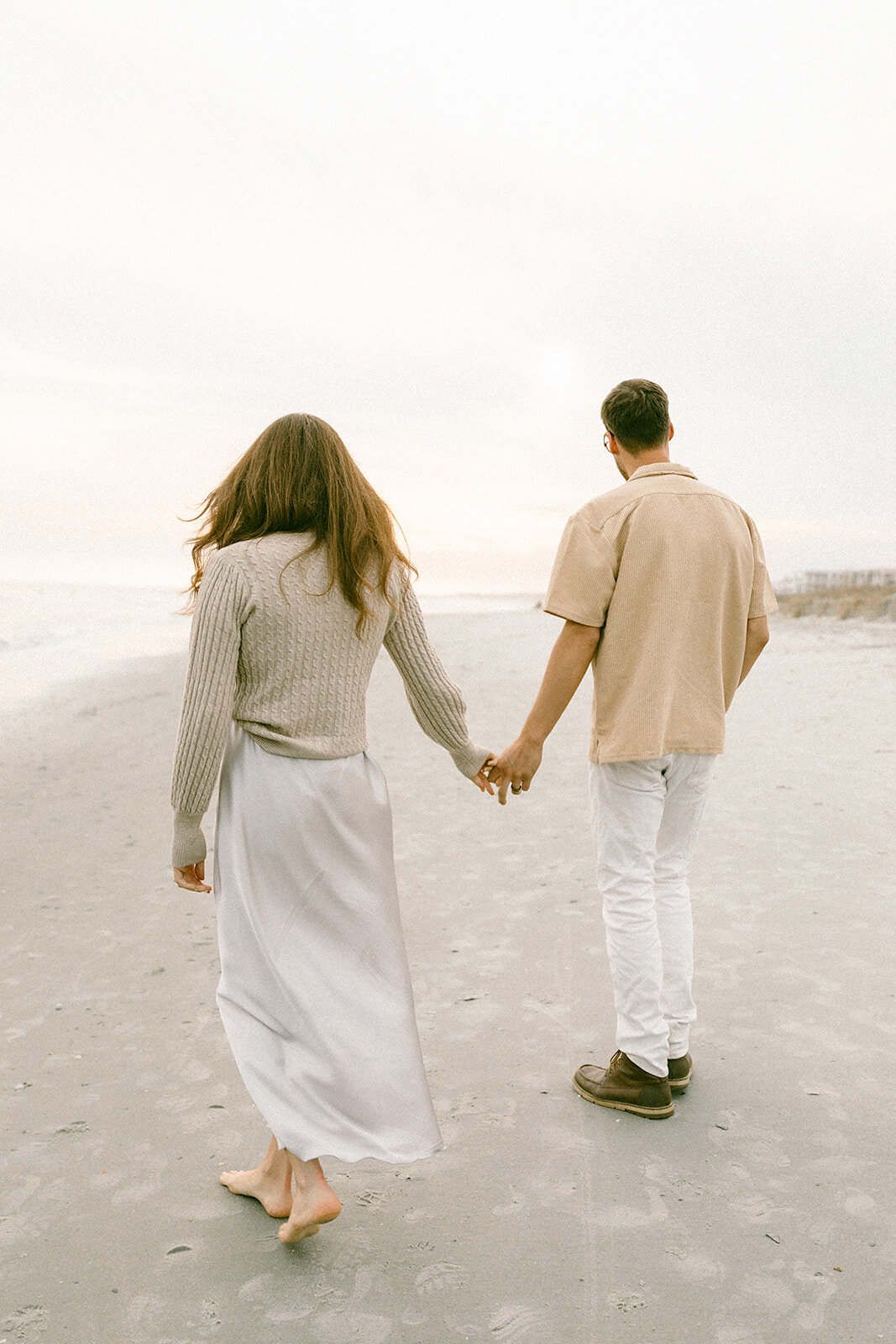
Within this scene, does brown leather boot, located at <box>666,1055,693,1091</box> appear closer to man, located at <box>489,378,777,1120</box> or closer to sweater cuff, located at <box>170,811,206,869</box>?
man, located at <box>489,378,777,1120</box>

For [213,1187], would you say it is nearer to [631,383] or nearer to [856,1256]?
[856,1256]

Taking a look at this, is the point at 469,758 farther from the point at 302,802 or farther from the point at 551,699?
the point at 302,802

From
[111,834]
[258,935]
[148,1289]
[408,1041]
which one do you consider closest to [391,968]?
[408,1041]

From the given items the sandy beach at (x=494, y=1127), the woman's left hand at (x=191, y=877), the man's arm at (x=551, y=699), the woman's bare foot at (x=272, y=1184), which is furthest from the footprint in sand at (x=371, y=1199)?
the man's arm at (x=551, y=699)

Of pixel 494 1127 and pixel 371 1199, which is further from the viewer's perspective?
pixel 494 1127

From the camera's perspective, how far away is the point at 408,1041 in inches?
97.3

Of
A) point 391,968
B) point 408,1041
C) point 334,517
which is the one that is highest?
point 334,517

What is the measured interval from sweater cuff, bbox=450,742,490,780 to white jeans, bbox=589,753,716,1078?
0.34 m

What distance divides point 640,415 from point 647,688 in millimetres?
833

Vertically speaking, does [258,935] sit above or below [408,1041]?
above

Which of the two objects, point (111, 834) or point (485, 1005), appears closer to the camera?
point (485, 1005)

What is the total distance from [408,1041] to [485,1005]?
136 centimetres

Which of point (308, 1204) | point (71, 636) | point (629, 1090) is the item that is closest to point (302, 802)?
point (308, 1204)

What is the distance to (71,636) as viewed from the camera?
26031mm
